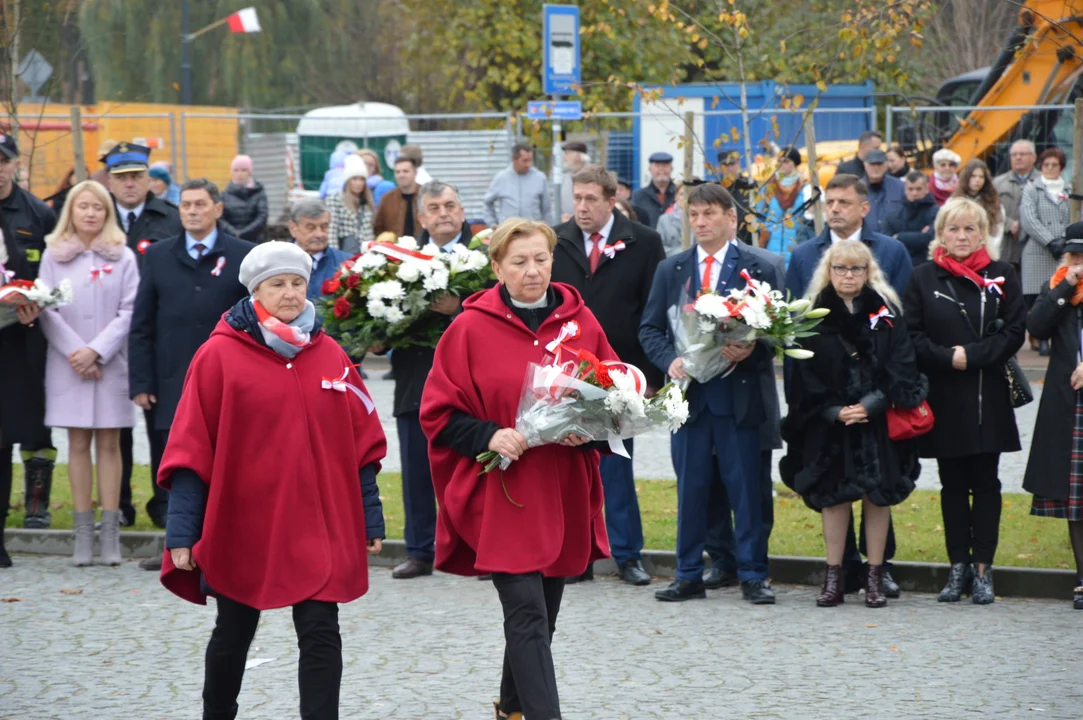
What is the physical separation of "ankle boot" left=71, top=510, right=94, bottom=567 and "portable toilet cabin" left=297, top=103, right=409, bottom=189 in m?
12.5

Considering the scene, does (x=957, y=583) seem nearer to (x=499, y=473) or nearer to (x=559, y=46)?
(x=499, y=473)

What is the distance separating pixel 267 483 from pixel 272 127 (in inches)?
755

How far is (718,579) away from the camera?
9.27 metres

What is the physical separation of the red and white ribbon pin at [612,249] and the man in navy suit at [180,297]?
2.30 m

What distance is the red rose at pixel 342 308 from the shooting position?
9.21 metres

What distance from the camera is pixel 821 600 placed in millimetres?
8641

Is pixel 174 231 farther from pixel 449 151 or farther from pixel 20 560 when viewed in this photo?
pixel 449 151

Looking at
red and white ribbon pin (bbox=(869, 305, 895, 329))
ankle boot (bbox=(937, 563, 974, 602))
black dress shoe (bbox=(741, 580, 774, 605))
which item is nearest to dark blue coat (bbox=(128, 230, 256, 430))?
black dress shoe (bbox=(741, 580, 774, 605))

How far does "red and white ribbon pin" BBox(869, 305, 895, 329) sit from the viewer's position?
28.0ft

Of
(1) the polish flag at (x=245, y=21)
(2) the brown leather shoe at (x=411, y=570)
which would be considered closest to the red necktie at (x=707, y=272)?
(2) the brown leather shoe at (x=411, y=570)

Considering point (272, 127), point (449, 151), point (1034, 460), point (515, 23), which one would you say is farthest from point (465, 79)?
point (1034, 460)

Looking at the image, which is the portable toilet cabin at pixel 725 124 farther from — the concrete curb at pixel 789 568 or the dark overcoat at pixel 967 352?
the concrete curb at pixel 789 568

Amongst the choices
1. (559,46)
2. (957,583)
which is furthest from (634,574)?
(559,46)

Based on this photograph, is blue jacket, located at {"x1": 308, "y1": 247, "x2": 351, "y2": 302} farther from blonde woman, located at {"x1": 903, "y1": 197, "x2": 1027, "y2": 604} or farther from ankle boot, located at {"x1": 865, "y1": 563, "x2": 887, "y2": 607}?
ankle boot, located at {"x1": 865, "y1": 563, "x2": 887, "y2": 607}
